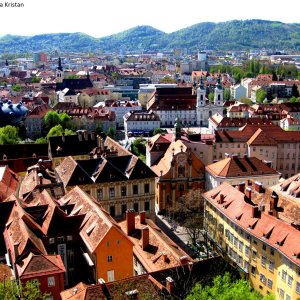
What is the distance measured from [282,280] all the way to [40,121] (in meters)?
104

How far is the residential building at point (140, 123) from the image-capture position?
14525cm

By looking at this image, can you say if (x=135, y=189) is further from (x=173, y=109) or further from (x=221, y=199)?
(x=173, y=109)

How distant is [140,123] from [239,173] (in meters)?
77.6

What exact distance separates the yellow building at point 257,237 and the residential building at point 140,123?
274 ft

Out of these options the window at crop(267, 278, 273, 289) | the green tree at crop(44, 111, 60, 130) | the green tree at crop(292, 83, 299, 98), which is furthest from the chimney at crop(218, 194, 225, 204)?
the green tree at crop(292, 83, 299, 98)

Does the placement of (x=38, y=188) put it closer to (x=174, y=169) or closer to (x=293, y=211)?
(x=174, y=169)

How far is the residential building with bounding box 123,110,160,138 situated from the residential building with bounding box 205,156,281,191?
237 ft

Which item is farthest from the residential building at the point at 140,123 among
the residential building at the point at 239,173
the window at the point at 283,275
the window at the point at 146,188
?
the window at the point at 283,275

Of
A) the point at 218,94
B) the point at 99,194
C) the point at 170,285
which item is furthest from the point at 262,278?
the point at 218,94

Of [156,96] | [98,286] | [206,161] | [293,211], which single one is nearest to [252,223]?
[293,211]

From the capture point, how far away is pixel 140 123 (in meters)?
147

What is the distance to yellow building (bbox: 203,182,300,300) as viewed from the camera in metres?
45.4

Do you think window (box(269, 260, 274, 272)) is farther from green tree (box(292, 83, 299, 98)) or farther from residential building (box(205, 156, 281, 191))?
green tree (box(292, 83, 299, 98))

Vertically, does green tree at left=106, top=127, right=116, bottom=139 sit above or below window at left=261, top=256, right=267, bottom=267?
below
